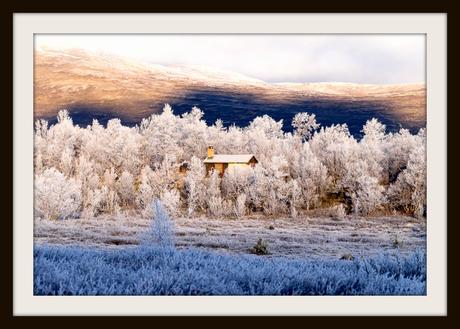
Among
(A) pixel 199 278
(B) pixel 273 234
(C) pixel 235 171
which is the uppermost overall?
(C) pixel 235 171

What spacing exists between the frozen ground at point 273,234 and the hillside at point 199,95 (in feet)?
5.62

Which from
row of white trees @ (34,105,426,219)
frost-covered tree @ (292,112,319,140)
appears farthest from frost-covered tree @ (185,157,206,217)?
frost-covered tree @ (292,112,319,140)

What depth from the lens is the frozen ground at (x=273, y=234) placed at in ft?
29.6

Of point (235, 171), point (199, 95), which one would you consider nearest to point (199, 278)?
point (235, 171)

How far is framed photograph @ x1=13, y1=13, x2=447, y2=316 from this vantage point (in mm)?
5832

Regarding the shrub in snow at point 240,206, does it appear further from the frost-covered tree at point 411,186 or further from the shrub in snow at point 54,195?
the shrub in snow at point 54,195

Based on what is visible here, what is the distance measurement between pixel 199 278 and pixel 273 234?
4698mm

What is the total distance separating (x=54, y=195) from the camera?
8633 millimetres

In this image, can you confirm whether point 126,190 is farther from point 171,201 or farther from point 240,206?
point 240,206

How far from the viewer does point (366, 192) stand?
10.4m

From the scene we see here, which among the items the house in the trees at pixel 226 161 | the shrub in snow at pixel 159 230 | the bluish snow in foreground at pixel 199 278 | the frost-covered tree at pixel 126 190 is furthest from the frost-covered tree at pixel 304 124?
the bluish snow in foreground at pixel 199 278

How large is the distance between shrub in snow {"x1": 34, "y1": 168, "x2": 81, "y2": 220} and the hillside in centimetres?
95

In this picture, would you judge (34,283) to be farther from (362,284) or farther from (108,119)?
(108,119)

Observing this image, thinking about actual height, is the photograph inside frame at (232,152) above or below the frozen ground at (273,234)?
above
